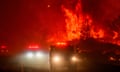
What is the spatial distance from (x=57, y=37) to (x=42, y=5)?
Result: 6465mm

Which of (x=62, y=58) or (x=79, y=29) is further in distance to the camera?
(x=79, y=29)

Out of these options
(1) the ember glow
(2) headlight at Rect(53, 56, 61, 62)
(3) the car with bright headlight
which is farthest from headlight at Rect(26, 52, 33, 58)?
(1) the ember glow

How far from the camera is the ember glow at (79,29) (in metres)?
41.4

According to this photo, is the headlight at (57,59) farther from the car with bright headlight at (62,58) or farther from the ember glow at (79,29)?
the ember glow at (79,29)

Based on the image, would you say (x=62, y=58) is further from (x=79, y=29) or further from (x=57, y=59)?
(x=79, y=29)

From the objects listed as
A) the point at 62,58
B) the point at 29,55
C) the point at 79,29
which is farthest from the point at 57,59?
the point at 79,29

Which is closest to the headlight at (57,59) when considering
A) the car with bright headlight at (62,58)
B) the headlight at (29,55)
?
the car with bright headlight at (62,58)

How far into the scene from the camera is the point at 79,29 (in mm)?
42094

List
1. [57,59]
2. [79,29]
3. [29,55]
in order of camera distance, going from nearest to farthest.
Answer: [57,59], [29,55], [79,29]

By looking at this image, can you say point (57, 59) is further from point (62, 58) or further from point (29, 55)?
point (29, 55)

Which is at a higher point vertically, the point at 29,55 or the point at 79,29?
the point at 79,29

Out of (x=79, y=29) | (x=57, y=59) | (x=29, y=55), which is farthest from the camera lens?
(x=79, y=29)

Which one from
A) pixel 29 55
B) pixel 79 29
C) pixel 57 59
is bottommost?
pixel 57 59

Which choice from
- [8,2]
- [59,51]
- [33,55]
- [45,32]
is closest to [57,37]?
[45,32]
